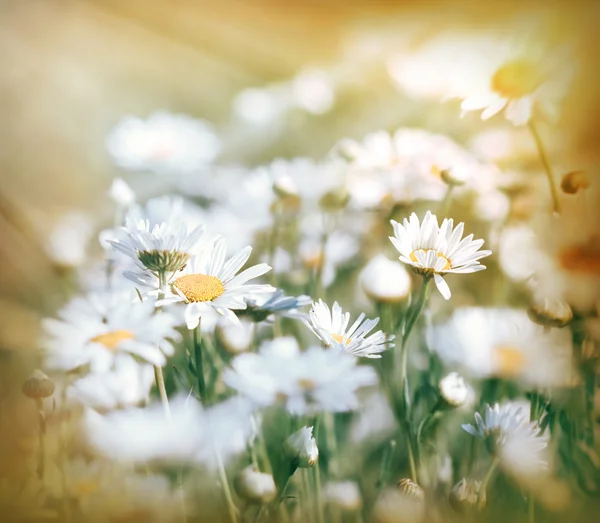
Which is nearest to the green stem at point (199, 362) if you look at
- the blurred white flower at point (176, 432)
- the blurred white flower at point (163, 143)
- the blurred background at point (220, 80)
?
the blurred white flower at point (176, 432)

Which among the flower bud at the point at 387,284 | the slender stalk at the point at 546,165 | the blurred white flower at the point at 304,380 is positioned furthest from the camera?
the slender stalk at the point at 546,165

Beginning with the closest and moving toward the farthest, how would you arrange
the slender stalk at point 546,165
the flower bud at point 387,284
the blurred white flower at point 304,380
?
the blurred white flower at point 304,380
the flower bud at point 387,284
the slender stalk at point 546,165

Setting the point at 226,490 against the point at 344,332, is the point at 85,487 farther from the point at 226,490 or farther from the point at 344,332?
the point at 344,332

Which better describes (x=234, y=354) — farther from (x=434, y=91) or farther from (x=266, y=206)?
(x=434, y=91)

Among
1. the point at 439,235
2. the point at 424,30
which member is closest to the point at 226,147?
the point at 424,30

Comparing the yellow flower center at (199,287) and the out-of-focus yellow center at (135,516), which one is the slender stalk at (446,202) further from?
the out-of-focus yellow center at (135,516)

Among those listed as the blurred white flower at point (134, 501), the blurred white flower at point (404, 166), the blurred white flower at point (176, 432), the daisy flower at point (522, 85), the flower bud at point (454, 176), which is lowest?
the blurred white flower at point (134, 501)

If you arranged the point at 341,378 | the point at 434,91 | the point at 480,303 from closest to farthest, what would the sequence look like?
the point at 341,378
the point at 480,303
the point at 434,91
